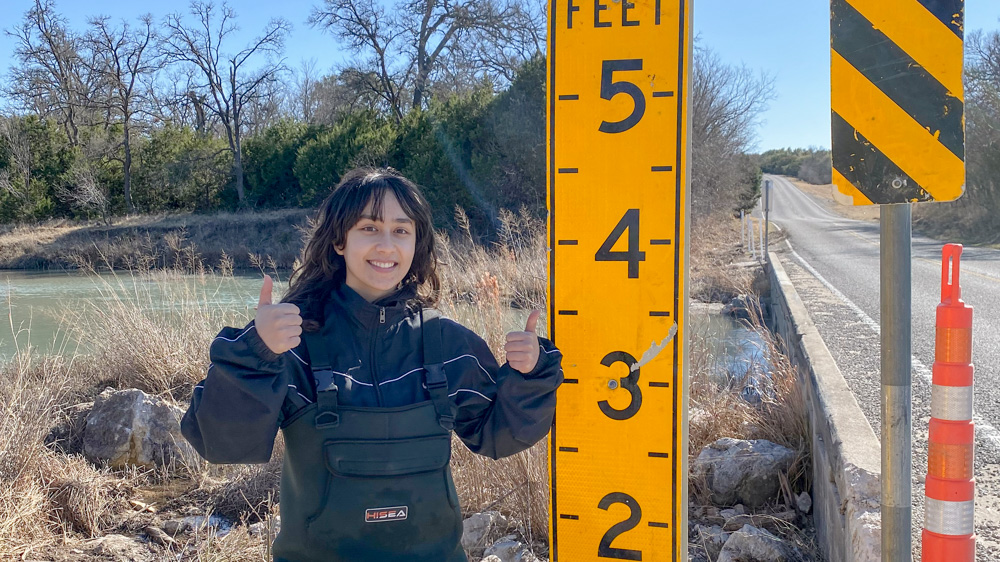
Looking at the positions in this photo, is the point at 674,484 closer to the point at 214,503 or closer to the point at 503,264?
the point at 214,503

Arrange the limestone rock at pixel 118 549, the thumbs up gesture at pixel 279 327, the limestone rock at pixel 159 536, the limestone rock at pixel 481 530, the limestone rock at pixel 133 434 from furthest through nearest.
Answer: the limestone rock at pixel 133 434 < the limestone rock at pixel 159 536 < the limestone rock at pixel 118 549 < the limestone rock at pixel 481 530 < the thumbs up gesture at pixel 279 327

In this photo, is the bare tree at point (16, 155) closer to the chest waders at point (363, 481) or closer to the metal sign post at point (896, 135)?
the chest waders at point (363, 481)

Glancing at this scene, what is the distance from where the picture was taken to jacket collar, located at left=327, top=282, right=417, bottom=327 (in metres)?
2.04

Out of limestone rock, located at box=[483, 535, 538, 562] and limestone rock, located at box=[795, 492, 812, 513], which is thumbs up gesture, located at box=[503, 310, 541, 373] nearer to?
limestone rock, located at box=[483, 535, 538, 562]

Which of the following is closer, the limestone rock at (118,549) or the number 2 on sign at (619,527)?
the number 2 on sign at (619,527)

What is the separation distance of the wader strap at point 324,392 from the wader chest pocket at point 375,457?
0.05 m

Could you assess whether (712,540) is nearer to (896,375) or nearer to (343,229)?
(896,375)

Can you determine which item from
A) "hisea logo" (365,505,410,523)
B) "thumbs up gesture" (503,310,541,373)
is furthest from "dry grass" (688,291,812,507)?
"hisea logo" (365,505,410,523)

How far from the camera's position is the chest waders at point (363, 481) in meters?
1.87

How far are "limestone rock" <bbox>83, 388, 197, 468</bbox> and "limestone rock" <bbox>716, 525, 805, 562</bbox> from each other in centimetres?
381

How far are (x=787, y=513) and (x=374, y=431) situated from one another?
2.51 m

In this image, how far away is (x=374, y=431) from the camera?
6.17ft

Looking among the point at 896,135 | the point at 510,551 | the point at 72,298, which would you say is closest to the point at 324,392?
the point at 896,135

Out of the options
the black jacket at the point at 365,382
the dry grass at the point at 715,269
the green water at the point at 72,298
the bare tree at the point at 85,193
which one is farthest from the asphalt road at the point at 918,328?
the bare tree at the point at 85,193
